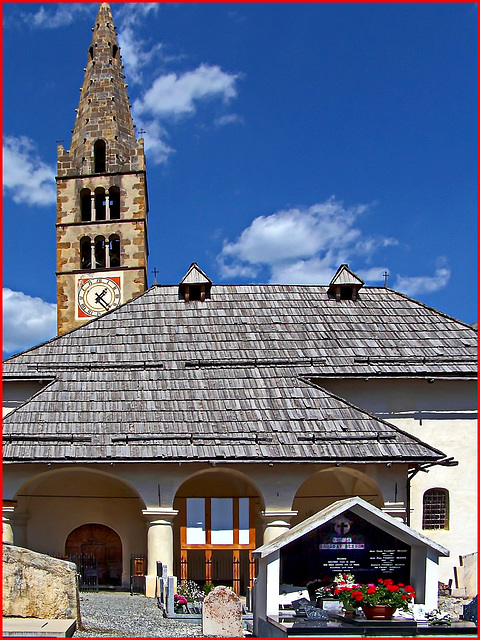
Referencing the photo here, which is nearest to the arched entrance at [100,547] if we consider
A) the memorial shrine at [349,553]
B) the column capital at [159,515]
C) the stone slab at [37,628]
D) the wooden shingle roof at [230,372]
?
the column capital at [159,515]

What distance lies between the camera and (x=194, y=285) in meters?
26.7

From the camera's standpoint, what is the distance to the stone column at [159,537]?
62.7 feet

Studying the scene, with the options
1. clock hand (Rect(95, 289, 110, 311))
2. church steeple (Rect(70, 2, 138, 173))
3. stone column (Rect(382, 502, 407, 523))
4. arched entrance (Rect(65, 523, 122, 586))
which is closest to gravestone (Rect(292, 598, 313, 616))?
stone column (Rect(382, 502, 407, 523))

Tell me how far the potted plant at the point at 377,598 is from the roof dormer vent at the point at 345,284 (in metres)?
16.6

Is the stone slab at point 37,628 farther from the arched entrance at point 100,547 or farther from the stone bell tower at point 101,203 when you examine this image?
the stone bell tower at point 101,203

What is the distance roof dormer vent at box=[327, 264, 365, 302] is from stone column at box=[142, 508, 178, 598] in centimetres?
1133

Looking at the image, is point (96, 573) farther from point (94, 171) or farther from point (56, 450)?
point (94, 171)

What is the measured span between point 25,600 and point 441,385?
52.0 ft

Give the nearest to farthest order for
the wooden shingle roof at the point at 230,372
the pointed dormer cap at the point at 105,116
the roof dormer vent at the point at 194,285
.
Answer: the wooden shingle roof at the point at 230,372 → the roof dormer vent at the point at 194,285 → the pointed dormer cap at the point at 105,116

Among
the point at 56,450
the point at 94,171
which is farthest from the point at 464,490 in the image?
the point at 94,171

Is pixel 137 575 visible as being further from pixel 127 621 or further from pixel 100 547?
pixel 127 621

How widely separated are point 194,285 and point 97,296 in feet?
24.9

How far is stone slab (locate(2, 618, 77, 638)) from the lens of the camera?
991cm

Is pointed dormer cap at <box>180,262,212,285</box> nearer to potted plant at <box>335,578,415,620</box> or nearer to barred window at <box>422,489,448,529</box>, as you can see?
barred window at <box>422,489,448,529</box>
